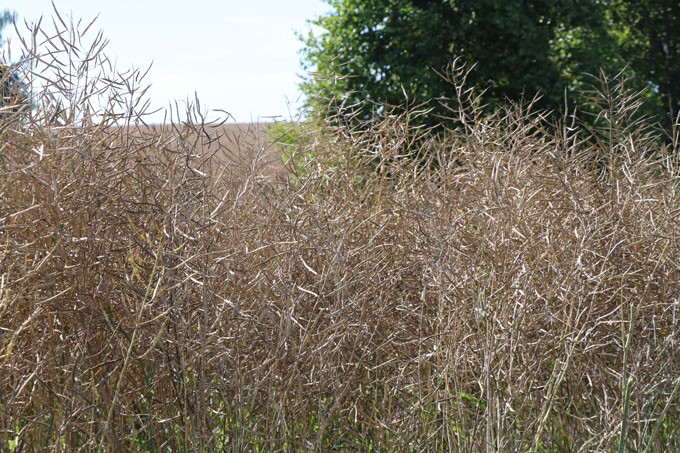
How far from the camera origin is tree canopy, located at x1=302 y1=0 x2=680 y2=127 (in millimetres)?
12188

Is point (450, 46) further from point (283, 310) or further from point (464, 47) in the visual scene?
point (283, 310)

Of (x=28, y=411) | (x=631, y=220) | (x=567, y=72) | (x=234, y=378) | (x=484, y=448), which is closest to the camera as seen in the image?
(x=234, y=378)

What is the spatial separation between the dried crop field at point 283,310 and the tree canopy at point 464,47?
824 centimetres

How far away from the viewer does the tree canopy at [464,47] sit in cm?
1219

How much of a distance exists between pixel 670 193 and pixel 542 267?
80cm

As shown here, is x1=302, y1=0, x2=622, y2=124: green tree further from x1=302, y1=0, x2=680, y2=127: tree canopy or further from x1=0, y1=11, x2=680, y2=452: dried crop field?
x1=0, y1=11, x2=680, y2=452: dried crop field

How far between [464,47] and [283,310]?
37.8ft

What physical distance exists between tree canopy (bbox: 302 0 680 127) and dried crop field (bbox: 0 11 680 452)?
824cm

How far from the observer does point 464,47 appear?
524 inches

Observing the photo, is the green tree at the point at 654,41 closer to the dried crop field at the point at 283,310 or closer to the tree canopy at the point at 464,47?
the tree canopy at the point at 464,47

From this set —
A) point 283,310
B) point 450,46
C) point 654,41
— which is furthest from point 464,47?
point 283,310

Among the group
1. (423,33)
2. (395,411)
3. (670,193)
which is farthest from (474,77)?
(395,411)

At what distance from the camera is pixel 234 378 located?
2396 mm

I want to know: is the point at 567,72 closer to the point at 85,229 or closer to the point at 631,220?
the point at 631,220
